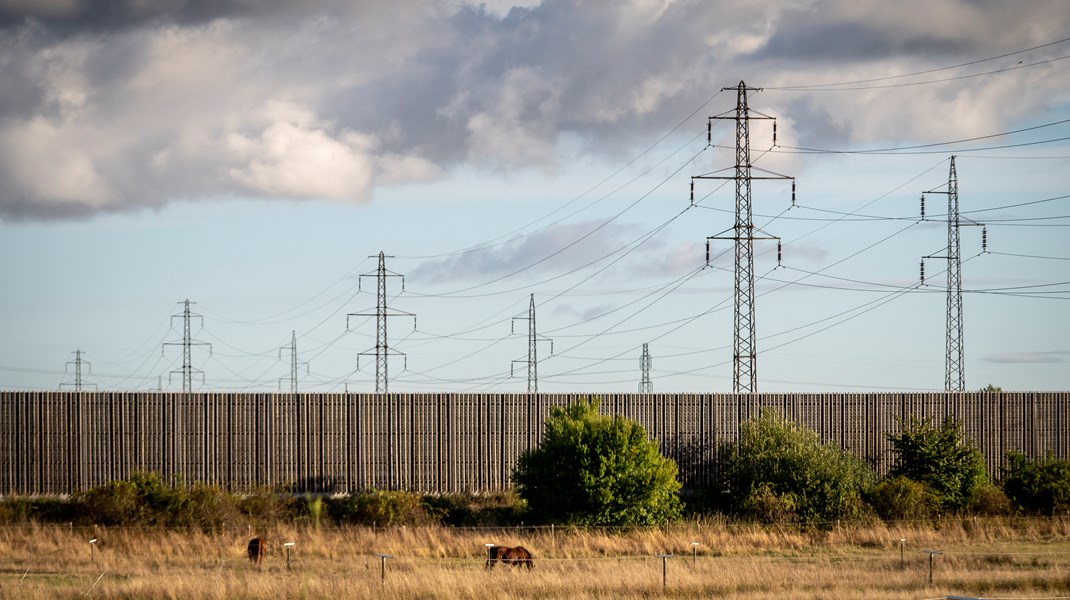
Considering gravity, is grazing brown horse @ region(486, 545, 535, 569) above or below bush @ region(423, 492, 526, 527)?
above

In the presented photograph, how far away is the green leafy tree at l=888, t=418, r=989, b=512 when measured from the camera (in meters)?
43.0

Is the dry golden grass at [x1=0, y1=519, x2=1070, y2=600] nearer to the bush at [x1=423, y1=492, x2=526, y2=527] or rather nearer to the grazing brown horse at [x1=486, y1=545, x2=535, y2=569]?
the grazing brown horse at [x1=486, y1=545, x2=535, y2=569]

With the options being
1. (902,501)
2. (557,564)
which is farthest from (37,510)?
(902,501)

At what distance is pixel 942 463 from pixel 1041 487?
3.40 meters

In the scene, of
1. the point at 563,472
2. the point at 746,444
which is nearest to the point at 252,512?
the point at 563,472

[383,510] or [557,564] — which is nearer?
[557,564]

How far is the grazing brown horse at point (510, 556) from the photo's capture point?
27.0 meters

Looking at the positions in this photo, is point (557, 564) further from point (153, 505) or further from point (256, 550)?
point (153, 505)

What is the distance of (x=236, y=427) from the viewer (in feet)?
141

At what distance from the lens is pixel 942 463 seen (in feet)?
144

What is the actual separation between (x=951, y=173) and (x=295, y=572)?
3894 cm

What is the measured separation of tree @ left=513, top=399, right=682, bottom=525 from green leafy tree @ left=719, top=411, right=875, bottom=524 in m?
3.72

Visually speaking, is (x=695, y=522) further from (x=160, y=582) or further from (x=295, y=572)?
(x=160, y=582)

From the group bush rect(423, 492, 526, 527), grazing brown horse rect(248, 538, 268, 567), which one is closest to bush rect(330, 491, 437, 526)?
bush rect(423, 492, 526, 527)
